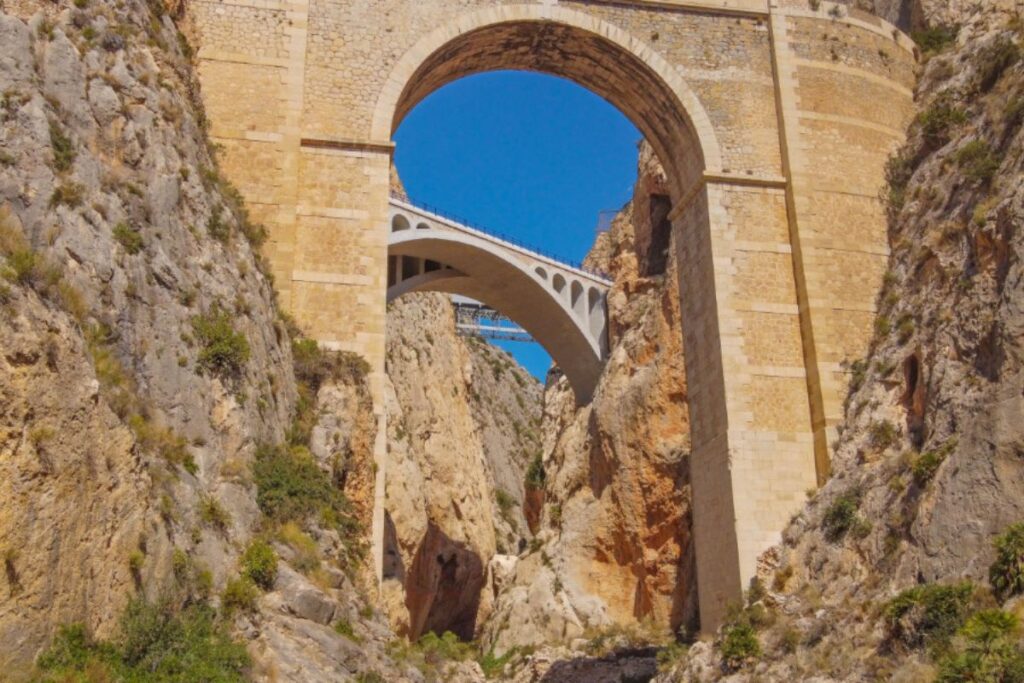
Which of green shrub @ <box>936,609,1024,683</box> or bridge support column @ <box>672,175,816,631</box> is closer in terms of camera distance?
green shrub @ <box>936,609,1024,683</box>

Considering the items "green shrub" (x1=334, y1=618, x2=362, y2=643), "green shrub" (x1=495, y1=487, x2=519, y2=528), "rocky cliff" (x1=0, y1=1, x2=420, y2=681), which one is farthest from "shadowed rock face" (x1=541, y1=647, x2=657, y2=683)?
"green shrub" (x1=495, y1=487, x2=519, y2=528)

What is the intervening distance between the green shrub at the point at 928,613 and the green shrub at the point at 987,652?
63 cm

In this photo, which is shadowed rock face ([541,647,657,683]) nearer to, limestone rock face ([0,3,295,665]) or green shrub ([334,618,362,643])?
green shrub ([334,618,362,643])

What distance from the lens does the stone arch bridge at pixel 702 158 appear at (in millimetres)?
20188

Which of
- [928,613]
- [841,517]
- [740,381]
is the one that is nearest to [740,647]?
[841,517]

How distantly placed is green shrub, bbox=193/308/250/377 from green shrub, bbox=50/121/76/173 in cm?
286

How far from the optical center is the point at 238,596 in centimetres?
1377

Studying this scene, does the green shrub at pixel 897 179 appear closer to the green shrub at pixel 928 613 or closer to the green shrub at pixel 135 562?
the green shrub at pixel 928 613

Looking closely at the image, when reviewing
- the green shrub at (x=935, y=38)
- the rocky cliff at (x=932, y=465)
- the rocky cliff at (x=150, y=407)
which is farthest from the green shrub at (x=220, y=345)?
the green shrub at (x=935, y=38)

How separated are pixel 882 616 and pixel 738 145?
35.0 feet

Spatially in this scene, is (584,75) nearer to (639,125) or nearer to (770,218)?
(639,125)

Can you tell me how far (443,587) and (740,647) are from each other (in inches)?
901

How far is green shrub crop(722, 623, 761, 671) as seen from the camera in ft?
57.6

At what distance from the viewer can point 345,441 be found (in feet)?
60.7
